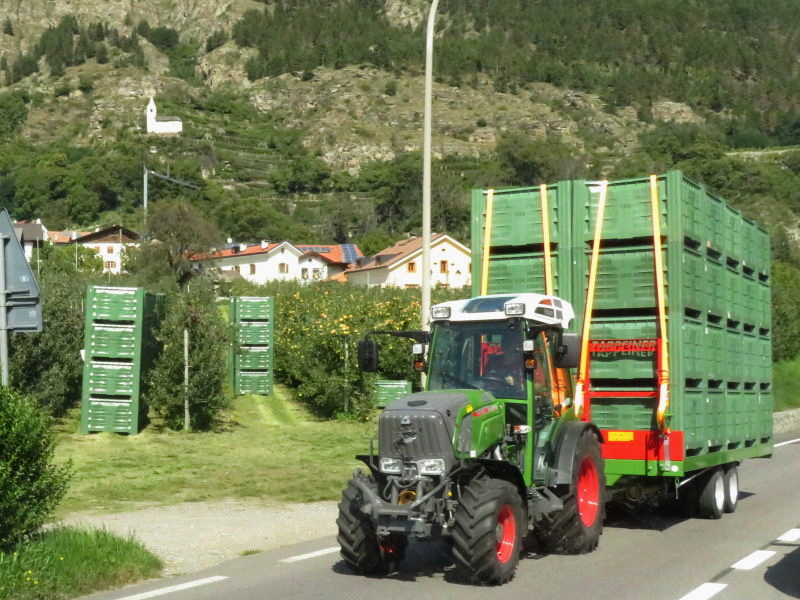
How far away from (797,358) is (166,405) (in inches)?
1311

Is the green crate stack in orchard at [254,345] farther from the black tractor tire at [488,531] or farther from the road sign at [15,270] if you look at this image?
the black tractor tire at [488,531]

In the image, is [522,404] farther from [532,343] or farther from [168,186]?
[168,186]

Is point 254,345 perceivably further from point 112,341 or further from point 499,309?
point 499,309

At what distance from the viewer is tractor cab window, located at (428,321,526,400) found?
1048cm

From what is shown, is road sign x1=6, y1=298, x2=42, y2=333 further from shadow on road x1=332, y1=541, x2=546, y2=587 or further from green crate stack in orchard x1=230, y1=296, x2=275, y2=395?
green crate stack in orchard x1=230, y1=296, x2=275, y2=395

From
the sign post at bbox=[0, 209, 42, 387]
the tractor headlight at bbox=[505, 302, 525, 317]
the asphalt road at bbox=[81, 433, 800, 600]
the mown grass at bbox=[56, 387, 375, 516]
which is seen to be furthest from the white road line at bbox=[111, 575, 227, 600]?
the tractor headlight at bbox=[505, 302, 525, 317]

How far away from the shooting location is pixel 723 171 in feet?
411

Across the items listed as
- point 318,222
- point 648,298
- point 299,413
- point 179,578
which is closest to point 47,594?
point 179,578

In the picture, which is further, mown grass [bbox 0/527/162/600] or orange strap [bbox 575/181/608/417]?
orange strap [bbox 575/181/608/417]

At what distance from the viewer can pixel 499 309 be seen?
10609mm

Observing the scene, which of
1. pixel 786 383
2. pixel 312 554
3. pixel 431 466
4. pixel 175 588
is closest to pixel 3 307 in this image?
pixel 175 588

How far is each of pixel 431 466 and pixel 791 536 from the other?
5381 mm

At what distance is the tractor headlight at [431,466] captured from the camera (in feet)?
31.2

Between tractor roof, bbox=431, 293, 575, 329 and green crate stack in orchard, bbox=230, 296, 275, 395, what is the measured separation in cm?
1465
